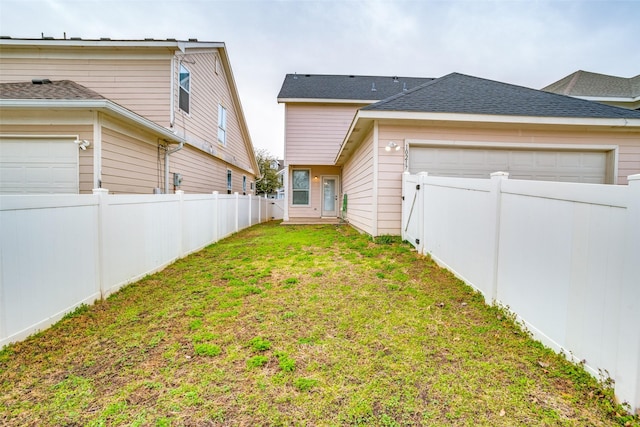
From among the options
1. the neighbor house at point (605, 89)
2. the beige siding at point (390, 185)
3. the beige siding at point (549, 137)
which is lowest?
the beige siding at point (390, 185)

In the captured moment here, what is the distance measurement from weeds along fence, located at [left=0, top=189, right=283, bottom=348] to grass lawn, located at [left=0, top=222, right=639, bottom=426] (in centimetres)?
21

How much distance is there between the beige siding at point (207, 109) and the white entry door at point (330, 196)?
4.86 m

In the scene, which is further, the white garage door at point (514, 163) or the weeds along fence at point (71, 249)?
the white garage door at point (514, 163)

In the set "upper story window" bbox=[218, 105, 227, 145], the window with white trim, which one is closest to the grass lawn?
"upper story window" bbox=[218, 105, 227, 145]

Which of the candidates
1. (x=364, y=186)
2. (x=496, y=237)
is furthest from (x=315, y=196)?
(x=496, y=237)

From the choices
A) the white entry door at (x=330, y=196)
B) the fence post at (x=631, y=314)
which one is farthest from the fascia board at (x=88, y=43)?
the fence post at (x=631, y=314)

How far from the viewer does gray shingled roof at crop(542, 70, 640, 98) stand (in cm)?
1272

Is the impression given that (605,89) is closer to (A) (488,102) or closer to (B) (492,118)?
(A) (488,102)

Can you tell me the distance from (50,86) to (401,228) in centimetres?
914

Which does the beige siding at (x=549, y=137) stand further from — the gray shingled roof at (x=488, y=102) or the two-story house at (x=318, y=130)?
the two-story house at (x=318, y=130)

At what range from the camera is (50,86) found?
6793mm

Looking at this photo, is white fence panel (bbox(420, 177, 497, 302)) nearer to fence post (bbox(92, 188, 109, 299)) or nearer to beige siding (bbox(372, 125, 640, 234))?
beige siding (bbox(372, 125, 640, 234))

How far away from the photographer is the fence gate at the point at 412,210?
18.0ft

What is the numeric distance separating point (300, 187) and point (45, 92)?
953 cm
